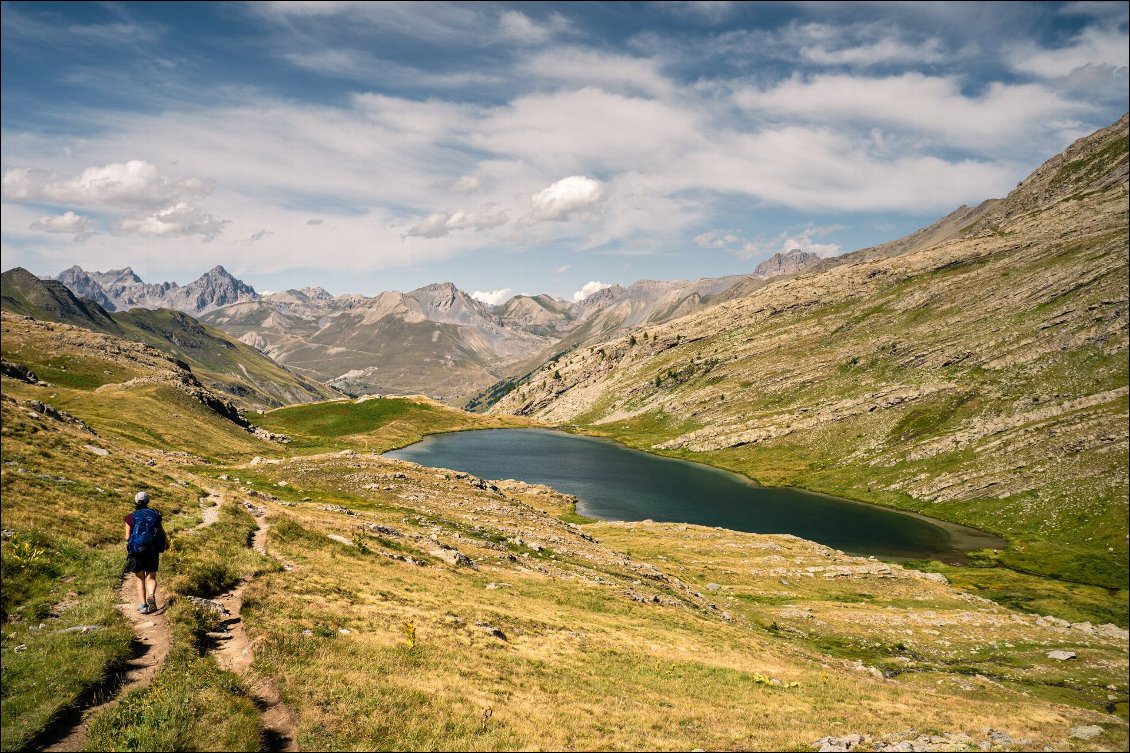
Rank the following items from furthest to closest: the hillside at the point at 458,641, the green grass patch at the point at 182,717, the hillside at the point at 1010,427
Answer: the hillside at the point at 1010,427
the hillside at the point at 458,641
the green grass patch at the point at 182,717

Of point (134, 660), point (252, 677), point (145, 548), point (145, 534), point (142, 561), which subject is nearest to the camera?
point (134, 660)

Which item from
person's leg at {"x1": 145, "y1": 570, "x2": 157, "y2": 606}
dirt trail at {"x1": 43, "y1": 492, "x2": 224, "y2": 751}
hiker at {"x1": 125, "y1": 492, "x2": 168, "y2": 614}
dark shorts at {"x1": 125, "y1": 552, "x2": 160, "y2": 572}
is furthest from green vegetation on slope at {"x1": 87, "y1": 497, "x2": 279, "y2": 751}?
dark shorts at {"x1": 125, "y1": 552, "x2": 160, "y2": 572}

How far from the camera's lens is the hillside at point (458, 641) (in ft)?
54.1

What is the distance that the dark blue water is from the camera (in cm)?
10654

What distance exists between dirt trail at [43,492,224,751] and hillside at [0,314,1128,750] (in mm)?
157

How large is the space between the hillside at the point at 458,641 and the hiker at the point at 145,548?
82cm

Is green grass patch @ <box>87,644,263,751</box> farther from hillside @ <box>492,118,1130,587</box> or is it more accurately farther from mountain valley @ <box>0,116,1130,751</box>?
hillside @ <box>492,118,1130,587</box>

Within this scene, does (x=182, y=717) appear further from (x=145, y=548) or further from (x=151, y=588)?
(x=151, y=588)

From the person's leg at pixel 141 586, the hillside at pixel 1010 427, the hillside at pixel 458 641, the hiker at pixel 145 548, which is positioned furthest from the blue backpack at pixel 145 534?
the hillside at pixel 1010 427

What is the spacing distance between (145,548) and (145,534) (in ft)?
2.17

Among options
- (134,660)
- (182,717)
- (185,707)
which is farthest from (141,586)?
(182,717)

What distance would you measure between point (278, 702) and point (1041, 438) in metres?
166

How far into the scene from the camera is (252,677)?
18156 mm

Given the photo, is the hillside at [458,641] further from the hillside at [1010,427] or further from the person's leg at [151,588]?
the hillside at [1010,427]
